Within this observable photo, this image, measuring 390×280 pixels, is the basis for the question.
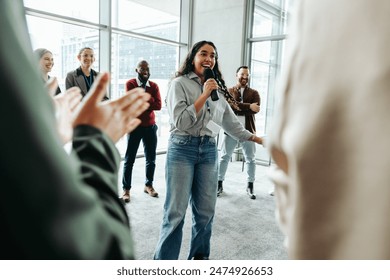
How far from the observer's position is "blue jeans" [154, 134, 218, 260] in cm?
177

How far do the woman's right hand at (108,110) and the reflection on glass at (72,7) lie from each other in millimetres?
4026

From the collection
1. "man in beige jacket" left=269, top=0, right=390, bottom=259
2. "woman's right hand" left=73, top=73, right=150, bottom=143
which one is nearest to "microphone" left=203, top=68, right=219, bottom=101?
"woman's right hand" left=73, top=73, right=150, bottom=143

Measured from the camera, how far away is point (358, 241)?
381mm

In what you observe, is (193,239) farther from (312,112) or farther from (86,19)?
(86,19)

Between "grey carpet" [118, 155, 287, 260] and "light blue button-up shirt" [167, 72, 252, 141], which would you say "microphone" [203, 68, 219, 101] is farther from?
"grey carpet" [118, 155, 287, 260]

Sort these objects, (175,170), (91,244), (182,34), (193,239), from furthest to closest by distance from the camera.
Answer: (182,34) < (193,239) < (175,170) < (91,244)

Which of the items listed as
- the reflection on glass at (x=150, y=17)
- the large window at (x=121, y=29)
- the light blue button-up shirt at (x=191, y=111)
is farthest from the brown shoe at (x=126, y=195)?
the reflection on glass at (x=150, y=17)

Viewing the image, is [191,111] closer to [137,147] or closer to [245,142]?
[137,147]

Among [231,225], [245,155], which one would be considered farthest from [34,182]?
[245,155]

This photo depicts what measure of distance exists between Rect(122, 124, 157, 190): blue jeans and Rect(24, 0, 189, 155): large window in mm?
143

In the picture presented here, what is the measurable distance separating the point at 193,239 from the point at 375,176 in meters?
1.70

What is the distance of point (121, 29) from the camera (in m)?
4.80

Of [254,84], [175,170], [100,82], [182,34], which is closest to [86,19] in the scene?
[182,34]

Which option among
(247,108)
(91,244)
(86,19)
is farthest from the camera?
(86,19)
